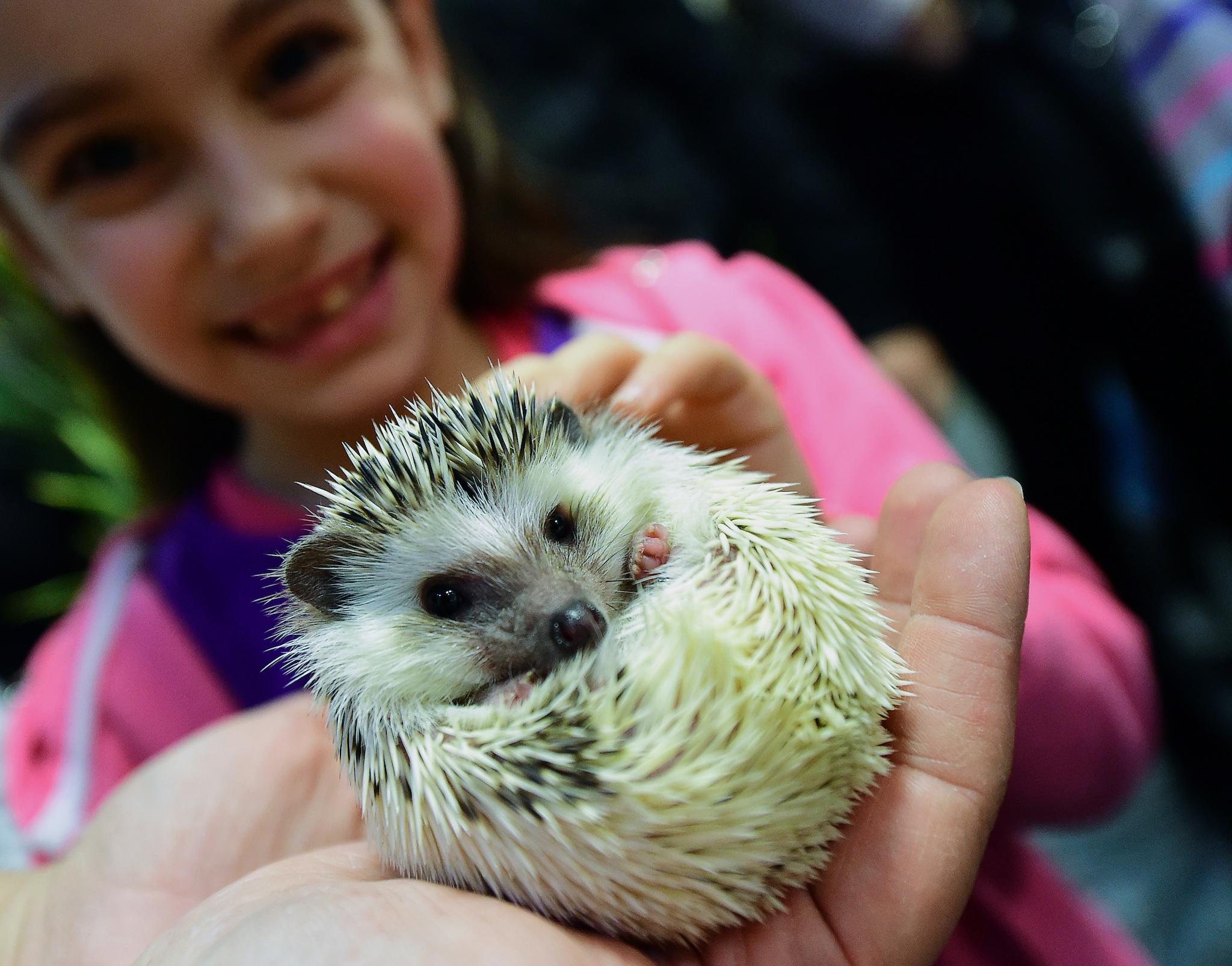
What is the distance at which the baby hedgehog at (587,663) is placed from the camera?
31.2 inches

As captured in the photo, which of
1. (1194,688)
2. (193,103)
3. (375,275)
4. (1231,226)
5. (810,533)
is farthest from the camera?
(1194,688)

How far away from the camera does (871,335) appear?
2.50 m

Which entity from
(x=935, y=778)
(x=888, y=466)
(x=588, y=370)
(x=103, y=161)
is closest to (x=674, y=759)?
(x=935, y=778)

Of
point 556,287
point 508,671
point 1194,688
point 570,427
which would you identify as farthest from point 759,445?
point 1194,688

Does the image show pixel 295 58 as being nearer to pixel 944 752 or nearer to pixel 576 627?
pixel 576 627

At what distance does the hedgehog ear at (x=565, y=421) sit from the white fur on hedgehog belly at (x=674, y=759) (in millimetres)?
→ 335

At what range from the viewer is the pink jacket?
4.82 feet

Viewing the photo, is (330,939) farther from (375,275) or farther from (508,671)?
(375,275)

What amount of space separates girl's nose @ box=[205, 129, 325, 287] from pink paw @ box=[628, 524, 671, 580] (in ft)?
3.05

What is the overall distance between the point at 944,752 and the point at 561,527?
592 millimetres

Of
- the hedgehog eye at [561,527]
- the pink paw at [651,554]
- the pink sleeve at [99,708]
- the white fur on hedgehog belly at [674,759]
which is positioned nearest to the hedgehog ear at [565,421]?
the hedgehog eye at [561,527]

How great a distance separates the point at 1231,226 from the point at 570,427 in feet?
5.73

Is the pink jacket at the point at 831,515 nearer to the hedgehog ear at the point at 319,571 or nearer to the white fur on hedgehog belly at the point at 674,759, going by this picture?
the white fur on hedgehog belly at the point at 674,759

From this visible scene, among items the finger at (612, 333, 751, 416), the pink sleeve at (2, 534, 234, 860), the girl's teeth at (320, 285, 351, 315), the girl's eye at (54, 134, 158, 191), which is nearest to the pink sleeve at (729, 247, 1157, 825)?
the finger at (612, 333, 751, 416)
